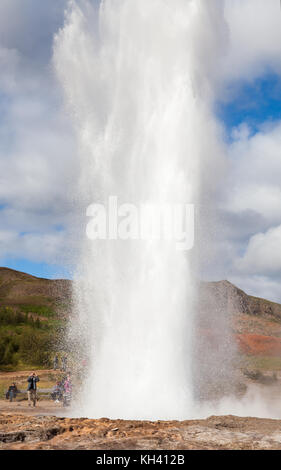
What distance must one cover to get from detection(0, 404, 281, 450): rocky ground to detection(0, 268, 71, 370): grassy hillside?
12027 mm

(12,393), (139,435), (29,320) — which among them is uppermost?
(29,320)

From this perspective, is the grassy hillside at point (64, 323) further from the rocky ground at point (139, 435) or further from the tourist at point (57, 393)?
the rocky ground at point (139, 435)

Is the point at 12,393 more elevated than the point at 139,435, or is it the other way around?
the point at 139,435

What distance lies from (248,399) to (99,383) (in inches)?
236

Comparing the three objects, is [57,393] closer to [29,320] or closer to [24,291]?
[29,320]

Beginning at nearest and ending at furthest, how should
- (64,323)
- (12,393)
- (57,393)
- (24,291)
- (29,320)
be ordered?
1. (57,393)
2. (12,393)
3. (64,323)
4. (29,320)
5. (24,291)

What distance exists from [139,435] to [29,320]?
5151 centimetres

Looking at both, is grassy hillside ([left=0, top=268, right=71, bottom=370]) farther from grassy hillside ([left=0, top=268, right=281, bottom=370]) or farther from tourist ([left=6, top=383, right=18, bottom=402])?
tourist ([left=6, top=383, right=18, bottom=402])

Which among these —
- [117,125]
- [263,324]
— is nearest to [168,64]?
[117,125]

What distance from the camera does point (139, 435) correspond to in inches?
330

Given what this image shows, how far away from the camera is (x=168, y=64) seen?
15508mm

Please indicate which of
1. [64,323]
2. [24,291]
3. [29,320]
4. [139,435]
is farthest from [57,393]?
[24,291]

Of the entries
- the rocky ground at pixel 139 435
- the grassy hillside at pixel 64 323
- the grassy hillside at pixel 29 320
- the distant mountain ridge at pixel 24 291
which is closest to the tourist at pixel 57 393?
the grassy hillside at pixel 64 323
